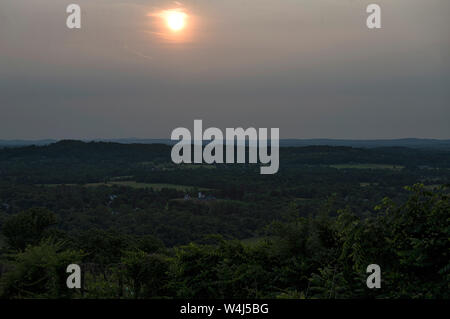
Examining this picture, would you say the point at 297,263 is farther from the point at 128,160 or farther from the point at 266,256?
the point at 128,160

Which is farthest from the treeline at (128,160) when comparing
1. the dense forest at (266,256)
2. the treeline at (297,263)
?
the treeline at (297,263)

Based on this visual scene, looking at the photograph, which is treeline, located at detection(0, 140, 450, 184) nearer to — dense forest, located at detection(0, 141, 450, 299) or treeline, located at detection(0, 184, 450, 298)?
dense forest, located at detection(0, 141, 450, 299)

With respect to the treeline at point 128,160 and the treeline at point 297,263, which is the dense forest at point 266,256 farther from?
the treeline at point 128,160

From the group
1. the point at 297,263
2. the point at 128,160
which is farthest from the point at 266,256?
the point at 128,160

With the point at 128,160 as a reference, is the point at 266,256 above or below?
below

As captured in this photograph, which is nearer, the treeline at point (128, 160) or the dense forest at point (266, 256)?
the dense forest at point (266, 256)

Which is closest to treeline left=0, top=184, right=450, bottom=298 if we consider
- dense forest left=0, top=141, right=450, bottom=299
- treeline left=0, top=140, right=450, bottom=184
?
dense forest left=0, top=141, right=450, bottom=299

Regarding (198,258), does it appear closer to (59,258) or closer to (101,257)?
(59,258)
